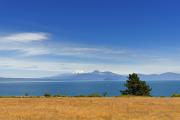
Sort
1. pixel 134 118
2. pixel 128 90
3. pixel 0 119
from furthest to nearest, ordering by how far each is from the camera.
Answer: pixel 128 90
pixel 134 118
pixel 0 119

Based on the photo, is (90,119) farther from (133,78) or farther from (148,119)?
(133,78)

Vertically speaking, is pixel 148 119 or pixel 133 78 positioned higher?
pixel 133 78

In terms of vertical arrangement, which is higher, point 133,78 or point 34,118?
point 133,78

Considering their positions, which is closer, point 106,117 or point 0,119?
point 0,119

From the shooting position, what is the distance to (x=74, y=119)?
26000 mm

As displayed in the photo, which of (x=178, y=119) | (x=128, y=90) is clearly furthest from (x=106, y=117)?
(x=128, y=90)

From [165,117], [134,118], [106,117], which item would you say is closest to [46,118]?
[106,117]

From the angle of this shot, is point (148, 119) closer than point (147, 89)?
Yes

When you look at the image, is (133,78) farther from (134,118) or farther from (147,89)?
(134,118)

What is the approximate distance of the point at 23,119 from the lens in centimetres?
2531

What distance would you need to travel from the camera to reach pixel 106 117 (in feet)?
89.0

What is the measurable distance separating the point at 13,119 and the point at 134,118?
9.49m

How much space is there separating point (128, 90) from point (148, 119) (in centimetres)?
5234

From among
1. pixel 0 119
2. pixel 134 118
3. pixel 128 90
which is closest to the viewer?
pixel 0 119
